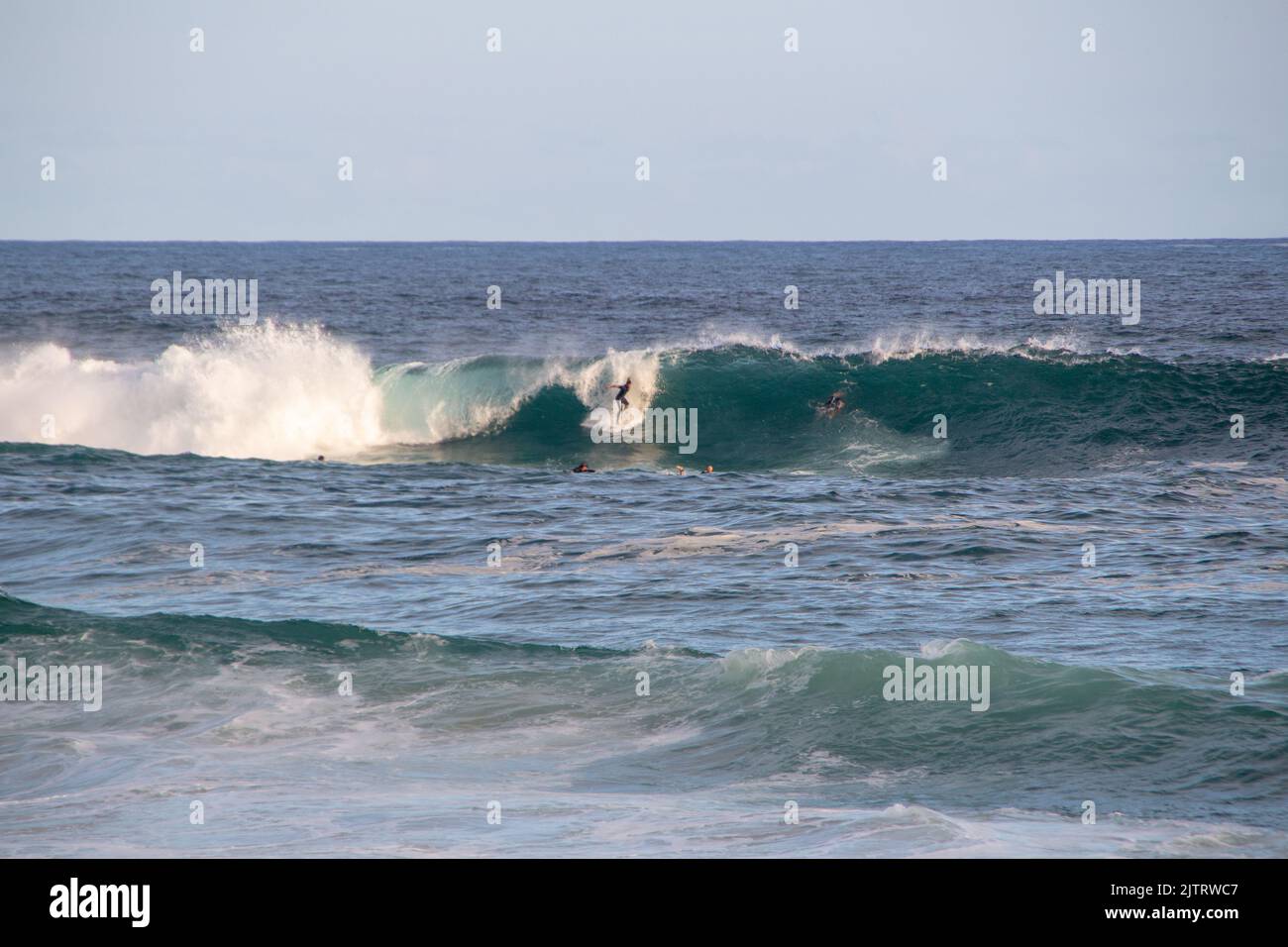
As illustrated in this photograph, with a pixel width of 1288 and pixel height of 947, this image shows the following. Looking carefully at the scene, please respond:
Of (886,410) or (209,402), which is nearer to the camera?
(886,410)

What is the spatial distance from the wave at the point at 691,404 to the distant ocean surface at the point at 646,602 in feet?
0.39

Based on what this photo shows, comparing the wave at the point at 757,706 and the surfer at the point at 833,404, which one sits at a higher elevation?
the surfer at the point at 833,404

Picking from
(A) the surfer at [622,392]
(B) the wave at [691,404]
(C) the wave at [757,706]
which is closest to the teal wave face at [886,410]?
(B) the wave at [691,404]

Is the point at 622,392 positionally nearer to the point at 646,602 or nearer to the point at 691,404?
the point at 691,404

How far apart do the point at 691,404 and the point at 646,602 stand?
16.4 metres

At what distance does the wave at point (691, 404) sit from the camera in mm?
26969

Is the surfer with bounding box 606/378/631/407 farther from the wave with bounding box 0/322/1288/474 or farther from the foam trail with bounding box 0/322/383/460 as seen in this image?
the foam trail with bounding box 0/322/383/460

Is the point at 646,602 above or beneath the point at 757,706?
above

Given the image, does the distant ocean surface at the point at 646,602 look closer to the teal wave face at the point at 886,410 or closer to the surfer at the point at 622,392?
the teal wave face at the point at 886,410

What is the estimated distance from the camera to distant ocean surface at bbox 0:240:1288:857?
9.06 metres

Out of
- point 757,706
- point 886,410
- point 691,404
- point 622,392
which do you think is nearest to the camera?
point 757,706

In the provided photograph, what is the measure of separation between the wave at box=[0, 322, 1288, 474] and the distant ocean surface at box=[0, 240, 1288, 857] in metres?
0.12

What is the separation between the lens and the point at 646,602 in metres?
14.5

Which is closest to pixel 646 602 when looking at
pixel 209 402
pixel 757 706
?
pixel 757 706
